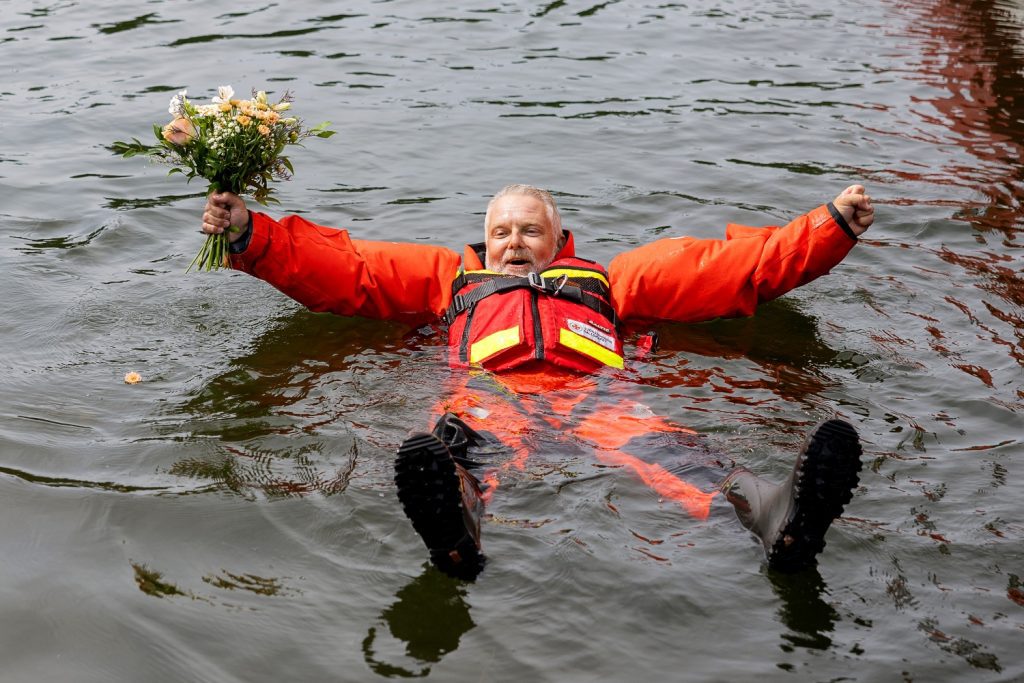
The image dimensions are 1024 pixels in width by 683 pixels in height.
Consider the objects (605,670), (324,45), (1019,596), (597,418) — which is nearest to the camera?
(605,670)

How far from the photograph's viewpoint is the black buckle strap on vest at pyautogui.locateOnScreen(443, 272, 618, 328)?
6.27 meters

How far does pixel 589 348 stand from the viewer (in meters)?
6.14

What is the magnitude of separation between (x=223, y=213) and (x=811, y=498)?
11.4ft

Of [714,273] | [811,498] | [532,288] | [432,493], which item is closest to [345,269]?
[532,288]

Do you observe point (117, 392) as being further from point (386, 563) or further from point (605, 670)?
point (605, 670)

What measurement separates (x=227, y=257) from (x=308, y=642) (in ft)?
9.17

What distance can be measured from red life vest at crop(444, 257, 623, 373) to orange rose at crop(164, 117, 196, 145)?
1685 mm

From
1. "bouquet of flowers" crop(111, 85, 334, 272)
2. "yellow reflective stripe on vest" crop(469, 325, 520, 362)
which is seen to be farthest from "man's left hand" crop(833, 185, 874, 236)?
"bouquet of flowers" crop(111, 85, 334, 272)

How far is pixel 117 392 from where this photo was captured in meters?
6.07

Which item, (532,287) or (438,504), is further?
(532,287)

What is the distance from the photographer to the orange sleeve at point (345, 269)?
20.9ft

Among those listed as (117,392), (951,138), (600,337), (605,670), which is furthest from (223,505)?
(951,138)

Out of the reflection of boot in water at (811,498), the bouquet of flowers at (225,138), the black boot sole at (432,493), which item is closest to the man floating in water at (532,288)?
the bouquet of flowers at (225,138)

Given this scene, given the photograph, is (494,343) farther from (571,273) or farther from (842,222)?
(842,222)
